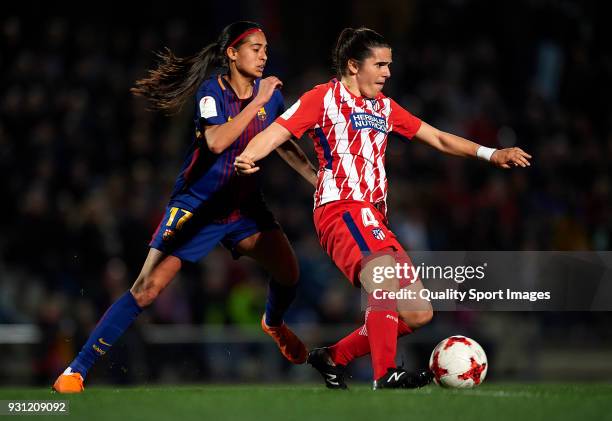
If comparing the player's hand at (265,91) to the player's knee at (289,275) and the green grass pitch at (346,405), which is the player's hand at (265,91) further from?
the green grass pitch at (346,405)

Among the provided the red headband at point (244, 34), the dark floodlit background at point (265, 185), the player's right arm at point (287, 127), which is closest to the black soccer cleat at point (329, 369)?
the player's right arm at point (287, 127)

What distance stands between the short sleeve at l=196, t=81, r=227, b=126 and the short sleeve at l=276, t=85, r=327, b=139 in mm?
508

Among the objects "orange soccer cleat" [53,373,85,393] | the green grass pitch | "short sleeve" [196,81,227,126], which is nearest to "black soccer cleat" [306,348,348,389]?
the green grass pitch

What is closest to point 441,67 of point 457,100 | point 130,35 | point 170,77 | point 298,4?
point 457,100

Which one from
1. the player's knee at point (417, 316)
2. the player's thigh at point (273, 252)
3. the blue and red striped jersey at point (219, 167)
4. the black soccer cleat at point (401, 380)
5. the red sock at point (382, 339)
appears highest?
the blue and red striped jersey at point (219, 167)

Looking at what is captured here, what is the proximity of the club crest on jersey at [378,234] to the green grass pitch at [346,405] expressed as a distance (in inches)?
35.5

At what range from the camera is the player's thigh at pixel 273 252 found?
23.7 ft

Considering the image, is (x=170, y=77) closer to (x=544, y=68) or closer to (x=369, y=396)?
(x=369, y=396)

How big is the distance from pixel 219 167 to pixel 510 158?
1880 mm

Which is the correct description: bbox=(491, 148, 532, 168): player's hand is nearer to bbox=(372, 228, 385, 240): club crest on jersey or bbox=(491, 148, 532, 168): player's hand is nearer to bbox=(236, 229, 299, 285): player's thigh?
bbox=(372, 228, 385, 240): club crest on jersey

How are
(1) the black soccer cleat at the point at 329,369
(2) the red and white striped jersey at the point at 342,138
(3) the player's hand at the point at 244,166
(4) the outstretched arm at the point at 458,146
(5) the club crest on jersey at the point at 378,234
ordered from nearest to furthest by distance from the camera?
(3) the player's hand at the point at 244,166 < (5) the club crest on jersey at the point at 378,234 < (2) the red and white striped jersey at the point at 342,138 < (4) the outstretched arm at the point at 458,146 < (1) the black soccer cleat at the point at 329,369

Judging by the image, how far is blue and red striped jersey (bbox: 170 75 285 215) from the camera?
7.04 m

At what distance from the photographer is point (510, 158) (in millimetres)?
6719

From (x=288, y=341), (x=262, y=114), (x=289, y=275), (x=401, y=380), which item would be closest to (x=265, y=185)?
(x=288, y=341)
